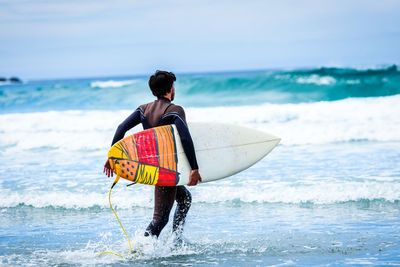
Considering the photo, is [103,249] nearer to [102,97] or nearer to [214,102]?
[214,102]

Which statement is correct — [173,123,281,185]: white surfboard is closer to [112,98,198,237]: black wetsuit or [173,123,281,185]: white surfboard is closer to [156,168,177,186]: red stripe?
[156,168,177,186]: red stripe

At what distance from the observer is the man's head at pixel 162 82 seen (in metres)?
3.36

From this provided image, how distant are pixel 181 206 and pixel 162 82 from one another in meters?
0.98

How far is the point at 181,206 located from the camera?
373cm

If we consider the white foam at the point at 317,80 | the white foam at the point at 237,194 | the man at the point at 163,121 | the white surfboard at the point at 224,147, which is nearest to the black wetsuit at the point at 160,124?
the man at the point at 163,121

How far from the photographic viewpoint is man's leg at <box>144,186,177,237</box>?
3.48 meters

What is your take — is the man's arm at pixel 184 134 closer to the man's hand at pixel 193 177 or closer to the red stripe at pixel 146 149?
the man's hand at pixel 193 177

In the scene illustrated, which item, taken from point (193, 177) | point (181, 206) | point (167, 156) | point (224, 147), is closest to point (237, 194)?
point (224, 147)

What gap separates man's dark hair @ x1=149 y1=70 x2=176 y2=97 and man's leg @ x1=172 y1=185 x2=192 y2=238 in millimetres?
757

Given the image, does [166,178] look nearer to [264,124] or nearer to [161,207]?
[161,207]

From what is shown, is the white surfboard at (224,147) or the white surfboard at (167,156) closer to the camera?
the white surfboard at (167,156)

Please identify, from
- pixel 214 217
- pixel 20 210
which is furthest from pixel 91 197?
pixel 214 217

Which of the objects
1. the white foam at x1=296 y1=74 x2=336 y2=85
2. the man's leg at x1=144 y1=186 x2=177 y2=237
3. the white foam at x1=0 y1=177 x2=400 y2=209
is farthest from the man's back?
the white foam at x1=296 y1=74 x2=336 y2=85

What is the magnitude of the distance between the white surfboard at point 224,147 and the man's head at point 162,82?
355 mm
